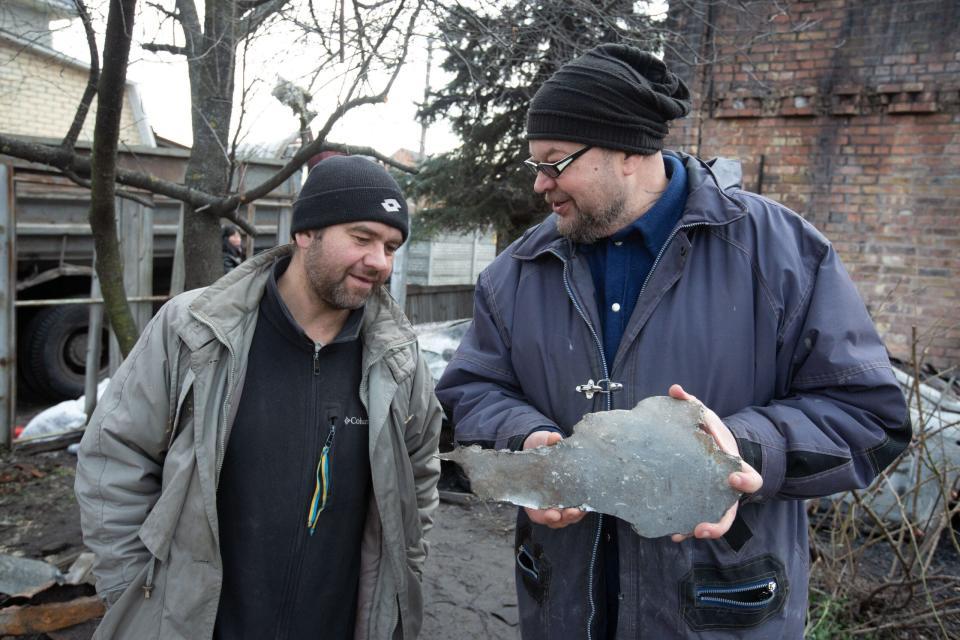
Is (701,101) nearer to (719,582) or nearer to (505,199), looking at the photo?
(505,199)

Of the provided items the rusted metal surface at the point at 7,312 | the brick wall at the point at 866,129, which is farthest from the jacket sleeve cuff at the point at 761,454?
the rusted metal surface at the point at 7,312

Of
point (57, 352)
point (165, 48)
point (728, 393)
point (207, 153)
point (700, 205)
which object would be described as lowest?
point (57, 352)

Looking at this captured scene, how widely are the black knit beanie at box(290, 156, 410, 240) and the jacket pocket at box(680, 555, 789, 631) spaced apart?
1306mm

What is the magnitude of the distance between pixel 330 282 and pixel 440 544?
3006mm

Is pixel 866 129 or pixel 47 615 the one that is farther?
pixel 866 129

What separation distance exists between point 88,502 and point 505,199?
7621 mm

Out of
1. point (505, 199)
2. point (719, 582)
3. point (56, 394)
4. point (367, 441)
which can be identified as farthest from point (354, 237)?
point (505, 199)

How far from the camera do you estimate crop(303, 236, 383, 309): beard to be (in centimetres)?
205

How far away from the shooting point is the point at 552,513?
1560 mm

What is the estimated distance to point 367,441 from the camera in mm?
2064

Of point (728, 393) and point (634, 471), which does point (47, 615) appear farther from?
point (728, 393)

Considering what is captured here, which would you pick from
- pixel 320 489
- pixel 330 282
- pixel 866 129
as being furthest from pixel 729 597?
pixel 866 129

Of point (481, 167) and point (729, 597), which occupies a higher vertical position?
point (481, 167)

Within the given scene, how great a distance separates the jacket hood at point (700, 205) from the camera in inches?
66.8
